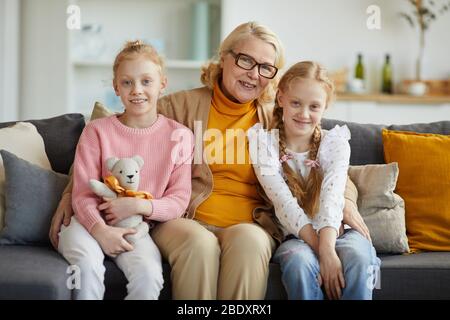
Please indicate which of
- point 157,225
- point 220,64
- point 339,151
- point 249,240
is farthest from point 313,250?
point 220,64

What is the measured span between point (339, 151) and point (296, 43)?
2817 millimetres

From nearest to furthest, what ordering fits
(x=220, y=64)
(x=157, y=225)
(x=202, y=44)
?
(x=157, y=225) → (x=220, y=64) → (x=202, y=44)

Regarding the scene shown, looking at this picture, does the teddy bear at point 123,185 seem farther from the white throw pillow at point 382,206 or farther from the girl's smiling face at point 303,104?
the white throw pillow at point 382,206

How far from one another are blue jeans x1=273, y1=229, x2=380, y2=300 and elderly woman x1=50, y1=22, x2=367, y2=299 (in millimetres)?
70

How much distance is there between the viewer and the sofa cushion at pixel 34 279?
179 centimetres

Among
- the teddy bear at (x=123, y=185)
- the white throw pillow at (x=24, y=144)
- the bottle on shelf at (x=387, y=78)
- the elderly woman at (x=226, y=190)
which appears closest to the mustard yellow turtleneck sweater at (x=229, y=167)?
the elderly woman at (x=226, y=190)

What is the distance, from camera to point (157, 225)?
2127 mm

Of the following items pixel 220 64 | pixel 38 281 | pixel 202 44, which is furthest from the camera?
pixel 202 44

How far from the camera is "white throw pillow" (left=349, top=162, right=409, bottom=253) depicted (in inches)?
87.9

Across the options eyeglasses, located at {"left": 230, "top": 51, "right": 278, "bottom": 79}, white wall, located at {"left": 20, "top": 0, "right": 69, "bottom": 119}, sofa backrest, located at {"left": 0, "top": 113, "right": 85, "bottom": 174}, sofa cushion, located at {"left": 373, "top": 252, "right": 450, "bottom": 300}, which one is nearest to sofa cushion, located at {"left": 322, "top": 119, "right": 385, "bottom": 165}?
eyeglasses, located at {"left": 230, "top": 51, "right": 278, "bottom": 79}

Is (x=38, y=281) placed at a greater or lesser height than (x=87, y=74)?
lesser

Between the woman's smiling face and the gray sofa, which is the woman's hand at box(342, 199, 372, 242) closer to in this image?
the gray sofa

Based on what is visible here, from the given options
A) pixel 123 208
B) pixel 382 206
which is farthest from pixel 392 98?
pixel 123 208
